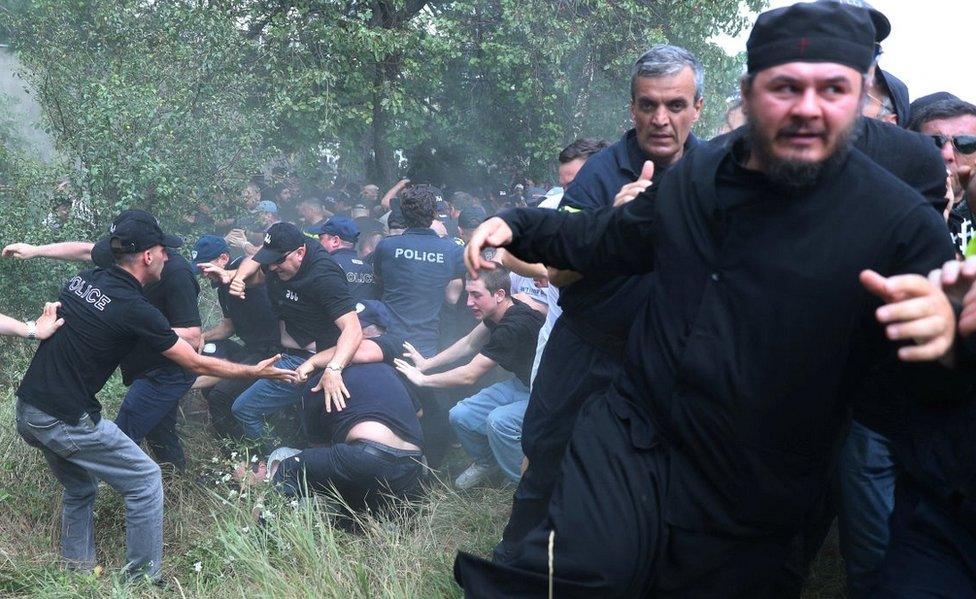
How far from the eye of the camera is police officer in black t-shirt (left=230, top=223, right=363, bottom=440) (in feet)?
19.2

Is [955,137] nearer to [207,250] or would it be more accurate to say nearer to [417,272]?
[417,272]

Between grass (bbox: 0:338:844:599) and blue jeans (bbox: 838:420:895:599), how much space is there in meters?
0.54

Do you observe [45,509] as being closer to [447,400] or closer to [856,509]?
[447,400]

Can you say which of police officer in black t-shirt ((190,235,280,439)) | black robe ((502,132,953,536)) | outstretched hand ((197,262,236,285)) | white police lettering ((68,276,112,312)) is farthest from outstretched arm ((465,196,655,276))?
outstretched hand ((197,262,236,285))

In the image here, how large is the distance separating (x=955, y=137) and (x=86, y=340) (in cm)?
432

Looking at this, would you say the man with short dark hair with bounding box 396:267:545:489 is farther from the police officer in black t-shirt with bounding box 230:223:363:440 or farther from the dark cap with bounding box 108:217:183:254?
the dark cap with bounding box 108:217:183:254

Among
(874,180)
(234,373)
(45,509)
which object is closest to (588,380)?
(874,180)

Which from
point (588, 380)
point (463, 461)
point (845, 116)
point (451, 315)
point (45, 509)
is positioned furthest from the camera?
point (451, 315)

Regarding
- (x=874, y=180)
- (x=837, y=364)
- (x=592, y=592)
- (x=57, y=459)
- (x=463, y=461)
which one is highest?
(x=874, y=180)

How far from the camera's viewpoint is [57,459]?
200 inches

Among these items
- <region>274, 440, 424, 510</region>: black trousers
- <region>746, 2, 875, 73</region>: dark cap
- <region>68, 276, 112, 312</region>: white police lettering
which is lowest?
<region>274, 440, 424, 510</region>: black trousers

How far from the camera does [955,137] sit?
331cm

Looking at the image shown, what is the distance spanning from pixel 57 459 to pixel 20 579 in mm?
699

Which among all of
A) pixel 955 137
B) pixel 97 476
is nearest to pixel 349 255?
pixel 97 476
